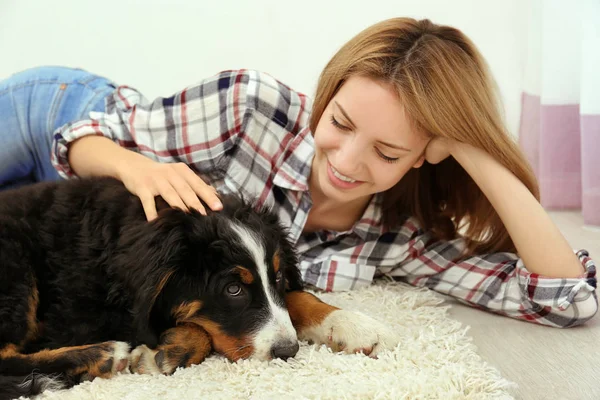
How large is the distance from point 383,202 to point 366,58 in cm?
68

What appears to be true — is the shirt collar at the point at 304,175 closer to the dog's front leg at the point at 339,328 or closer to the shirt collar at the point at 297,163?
the shirt collar at the point at 297,163

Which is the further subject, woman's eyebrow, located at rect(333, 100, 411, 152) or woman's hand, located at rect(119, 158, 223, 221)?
woman's eyebrow, located at rect(333, 100, 411, 152)

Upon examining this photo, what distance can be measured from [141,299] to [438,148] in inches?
48.7

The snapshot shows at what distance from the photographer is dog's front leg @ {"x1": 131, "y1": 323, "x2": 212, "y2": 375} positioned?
160 centimetres

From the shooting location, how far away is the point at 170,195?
5.90 feet

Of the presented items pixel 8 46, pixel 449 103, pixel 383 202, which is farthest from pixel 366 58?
pixel 8 46

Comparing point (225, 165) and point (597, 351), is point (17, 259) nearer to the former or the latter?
point (225, 165)

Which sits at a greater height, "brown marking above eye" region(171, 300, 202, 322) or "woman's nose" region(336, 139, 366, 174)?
"woman's nose" region(336, 139, 366, 174)

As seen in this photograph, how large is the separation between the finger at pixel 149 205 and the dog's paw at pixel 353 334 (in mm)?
569

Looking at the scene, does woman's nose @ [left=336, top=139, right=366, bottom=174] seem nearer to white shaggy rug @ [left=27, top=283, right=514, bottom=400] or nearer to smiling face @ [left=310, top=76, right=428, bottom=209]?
smiling face @ [left=310, top=76, right=428, bottom=209]

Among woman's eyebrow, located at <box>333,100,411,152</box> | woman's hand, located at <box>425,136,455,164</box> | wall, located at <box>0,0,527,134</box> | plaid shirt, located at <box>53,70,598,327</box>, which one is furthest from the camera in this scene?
wall, located at <box>0,0,527,134</box>

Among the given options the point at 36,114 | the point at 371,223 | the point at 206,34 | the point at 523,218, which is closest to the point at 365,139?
the point at 371,223

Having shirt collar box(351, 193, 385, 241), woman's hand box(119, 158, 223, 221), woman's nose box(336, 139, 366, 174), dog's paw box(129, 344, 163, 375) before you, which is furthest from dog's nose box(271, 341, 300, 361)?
shirt collar box(351, 193, 385, 241)

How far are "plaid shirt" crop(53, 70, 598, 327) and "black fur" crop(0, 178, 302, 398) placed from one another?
646 millimetres
